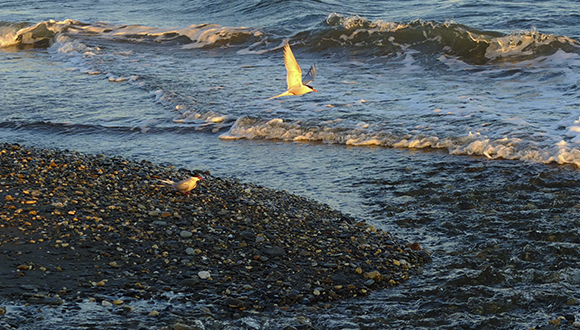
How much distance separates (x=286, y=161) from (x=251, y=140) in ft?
4.82

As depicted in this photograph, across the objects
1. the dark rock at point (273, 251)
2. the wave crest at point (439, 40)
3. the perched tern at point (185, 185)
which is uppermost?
the wave crest at point (439, 40)

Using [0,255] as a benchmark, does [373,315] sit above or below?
below

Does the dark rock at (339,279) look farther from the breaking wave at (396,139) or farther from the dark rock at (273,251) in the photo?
the breaking wave at (396,139)

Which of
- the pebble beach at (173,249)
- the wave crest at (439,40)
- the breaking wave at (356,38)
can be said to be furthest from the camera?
the breaking wave at (356,38)

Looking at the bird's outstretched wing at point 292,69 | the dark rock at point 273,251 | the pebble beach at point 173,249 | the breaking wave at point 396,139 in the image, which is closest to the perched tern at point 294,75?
the bird's outstretched wing at point 292,69

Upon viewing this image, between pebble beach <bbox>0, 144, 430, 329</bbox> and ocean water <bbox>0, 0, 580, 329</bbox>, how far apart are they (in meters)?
0.39

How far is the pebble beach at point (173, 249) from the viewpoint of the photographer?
14.1 ft

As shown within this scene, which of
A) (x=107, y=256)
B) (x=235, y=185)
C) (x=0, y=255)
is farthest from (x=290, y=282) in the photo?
(x=235, y=185)

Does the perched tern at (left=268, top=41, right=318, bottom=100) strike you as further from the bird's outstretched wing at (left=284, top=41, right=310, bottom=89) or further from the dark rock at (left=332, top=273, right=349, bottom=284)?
the dark rock at (left=332, top=273, right=349, bottom=284)

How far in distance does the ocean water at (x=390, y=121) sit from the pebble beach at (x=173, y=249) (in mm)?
392

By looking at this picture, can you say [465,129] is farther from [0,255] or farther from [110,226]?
[0,255]

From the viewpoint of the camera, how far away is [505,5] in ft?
68.0

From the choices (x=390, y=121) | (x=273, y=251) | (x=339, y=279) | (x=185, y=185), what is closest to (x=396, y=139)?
(x=390, y=121)

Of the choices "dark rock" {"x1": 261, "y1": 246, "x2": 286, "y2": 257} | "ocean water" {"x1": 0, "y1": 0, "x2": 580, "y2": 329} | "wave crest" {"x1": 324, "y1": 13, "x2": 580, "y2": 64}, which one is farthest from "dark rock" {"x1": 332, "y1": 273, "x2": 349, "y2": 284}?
"wave crest" {"x1": 324, "y1": 13, "x2": 580, "y2": 64}
